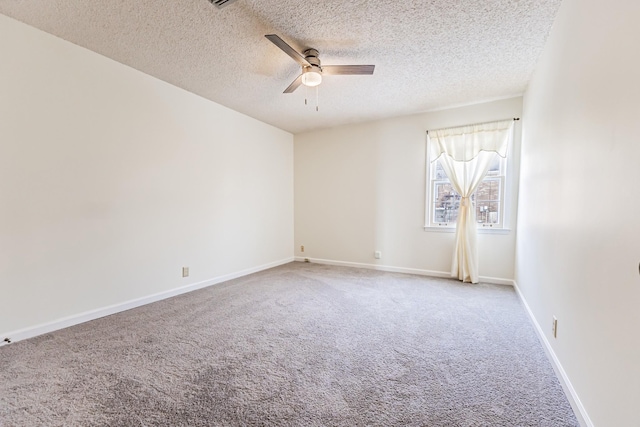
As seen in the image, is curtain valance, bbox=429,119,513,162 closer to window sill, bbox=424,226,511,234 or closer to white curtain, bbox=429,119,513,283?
white curtain, bbox=429,119,513,283

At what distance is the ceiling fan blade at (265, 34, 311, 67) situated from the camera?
1943 mm

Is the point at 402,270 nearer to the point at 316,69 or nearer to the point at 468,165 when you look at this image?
the point at 468,165

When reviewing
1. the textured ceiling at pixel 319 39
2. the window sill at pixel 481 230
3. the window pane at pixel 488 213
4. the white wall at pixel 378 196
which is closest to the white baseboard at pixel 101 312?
the white wall at pixel 378 196

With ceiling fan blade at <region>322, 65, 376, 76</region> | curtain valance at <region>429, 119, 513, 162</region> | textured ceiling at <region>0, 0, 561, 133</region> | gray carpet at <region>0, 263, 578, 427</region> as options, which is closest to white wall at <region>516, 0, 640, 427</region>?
gray carpet at <region>0, 263, 578, 427</region>

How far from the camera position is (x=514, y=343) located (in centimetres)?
214

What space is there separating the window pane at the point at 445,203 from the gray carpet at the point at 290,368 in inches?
58.1

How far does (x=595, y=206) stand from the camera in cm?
130

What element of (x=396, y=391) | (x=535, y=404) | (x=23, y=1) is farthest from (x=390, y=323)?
(x=23, y=1)

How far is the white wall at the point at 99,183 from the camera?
2.17 m

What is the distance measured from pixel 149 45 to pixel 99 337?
2.60 metres

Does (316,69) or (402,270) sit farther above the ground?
(316,69)

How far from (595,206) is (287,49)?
2209mm

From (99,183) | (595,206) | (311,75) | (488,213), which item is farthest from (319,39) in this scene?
(488,213)

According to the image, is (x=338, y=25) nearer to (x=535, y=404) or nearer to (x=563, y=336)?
(x=563, y=336)
